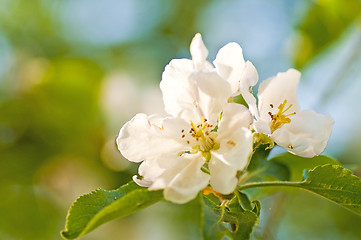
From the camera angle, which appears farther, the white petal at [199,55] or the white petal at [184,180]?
the white petal at [199,55]

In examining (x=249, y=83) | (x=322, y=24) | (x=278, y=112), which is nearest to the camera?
(x=249, y=83)

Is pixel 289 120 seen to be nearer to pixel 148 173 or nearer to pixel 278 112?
pixel 278 112

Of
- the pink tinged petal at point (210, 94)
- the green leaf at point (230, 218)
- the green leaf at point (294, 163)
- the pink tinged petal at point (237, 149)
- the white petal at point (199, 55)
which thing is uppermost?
the white petal at point (199, 55)

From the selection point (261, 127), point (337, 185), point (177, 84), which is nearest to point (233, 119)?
point (261, 127)

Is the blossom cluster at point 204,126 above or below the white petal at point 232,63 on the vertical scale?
below

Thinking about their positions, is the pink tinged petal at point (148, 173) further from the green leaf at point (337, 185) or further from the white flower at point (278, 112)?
the green leaf at point (337, 185)

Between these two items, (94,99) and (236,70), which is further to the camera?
(94,99)

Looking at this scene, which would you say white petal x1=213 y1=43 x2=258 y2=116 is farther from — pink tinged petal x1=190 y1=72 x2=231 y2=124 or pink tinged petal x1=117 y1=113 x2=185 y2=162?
pink tinged petal x1=117 y1=113 x2=185 y2=162

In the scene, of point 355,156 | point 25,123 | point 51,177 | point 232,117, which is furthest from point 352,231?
point 232,117

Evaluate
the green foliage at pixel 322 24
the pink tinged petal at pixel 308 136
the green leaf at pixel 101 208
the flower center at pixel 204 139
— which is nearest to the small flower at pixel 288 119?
the pink tinged petal at pixel 308 136
